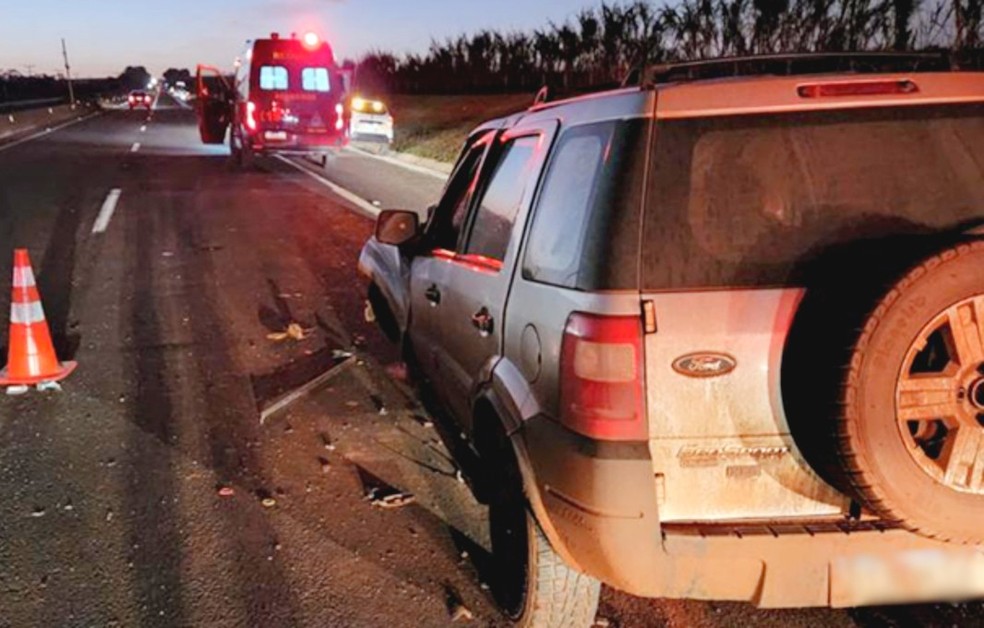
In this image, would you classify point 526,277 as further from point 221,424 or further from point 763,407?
point 221,424

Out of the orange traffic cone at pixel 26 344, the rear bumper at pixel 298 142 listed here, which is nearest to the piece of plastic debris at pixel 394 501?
the orange traffic cone at pixel 26 344

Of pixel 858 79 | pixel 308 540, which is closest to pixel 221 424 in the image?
pixel 308 540

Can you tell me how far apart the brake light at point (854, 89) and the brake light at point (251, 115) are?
59.2 ft

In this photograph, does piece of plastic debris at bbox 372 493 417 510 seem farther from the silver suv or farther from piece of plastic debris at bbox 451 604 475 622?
the silver suv

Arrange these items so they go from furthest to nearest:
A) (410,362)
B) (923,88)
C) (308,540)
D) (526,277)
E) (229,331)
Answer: (229,331) < (410,362) < (308,540) < (526,277) < (923,88)

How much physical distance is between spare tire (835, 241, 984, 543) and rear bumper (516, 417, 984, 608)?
0.52 feet

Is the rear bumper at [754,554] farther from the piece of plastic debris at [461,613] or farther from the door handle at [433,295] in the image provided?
the door handle at [433,295]

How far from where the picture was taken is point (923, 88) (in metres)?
2.59

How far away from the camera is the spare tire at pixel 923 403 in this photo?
221 centimetres

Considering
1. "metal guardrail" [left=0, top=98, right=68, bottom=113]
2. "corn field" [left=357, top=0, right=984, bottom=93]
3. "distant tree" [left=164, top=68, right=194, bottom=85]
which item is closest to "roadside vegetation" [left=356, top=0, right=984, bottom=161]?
"corn field" [left=357, top=0, right=984, bottom=93]

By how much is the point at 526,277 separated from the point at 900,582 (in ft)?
4.71

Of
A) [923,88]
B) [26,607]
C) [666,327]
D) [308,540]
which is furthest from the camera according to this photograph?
[308,540]

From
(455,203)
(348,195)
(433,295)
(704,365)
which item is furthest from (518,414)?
(348,195)

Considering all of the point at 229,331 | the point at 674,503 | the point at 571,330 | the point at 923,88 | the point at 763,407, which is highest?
the point at 923,88
